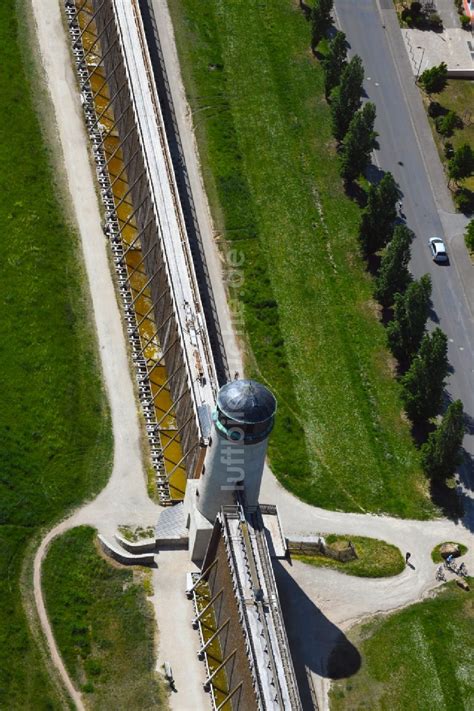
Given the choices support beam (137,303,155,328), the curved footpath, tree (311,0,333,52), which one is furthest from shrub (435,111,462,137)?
support beam (137,303,155,328)

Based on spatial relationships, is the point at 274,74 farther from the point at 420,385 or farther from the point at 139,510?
the point at 139,510

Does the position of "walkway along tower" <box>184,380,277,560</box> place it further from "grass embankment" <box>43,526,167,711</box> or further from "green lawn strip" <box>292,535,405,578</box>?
"green lawn strip" <box>292,535,405,578</box>

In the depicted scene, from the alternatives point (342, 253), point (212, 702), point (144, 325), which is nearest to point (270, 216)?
point (342, 253)

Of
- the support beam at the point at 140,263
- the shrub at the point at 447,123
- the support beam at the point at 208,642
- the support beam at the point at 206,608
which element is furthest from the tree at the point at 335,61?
the support beam at the point at 208,642

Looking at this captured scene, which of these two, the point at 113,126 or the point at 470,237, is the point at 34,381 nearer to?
the point at 113,126

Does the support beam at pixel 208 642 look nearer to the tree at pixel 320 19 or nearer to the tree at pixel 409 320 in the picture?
the tree at pixel 409 320
